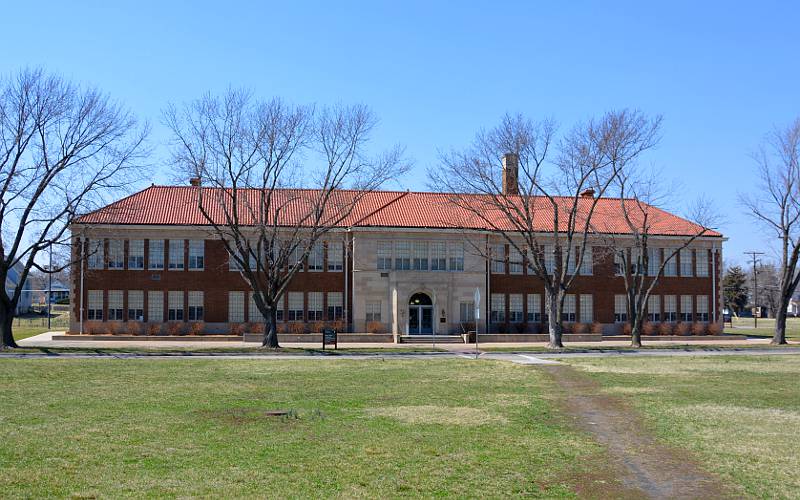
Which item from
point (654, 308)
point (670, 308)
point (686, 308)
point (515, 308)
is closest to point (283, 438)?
point (515, 308)

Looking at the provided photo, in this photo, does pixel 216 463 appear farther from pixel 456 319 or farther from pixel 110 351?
pixel 456 319

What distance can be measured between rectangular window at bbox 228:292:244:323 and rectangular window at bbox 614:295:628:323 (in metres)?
26.0

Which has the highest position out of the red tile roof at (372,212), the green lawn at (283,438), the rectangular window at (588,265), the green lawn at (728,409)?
the red tile roof at (372,212)

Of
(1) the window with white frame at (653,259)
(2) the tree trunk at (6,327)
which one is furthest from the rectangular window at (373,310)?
(2) the tree trunk at (6,327)

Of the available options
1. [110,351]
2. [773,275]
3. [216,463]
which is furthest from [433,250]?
[773,275]

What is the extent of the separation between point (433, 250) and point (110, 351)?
23.5m

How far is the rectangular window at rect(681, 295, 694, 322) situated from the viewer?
192 feet

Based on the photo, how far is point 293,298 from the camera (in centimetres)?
5325

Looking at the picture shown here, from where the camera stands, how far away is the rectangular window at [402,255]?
2080 inches

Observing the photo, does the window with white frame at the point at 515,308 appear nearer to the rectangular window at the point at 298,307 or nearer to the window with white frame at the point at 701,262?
the window with white frame at the point at 701,262

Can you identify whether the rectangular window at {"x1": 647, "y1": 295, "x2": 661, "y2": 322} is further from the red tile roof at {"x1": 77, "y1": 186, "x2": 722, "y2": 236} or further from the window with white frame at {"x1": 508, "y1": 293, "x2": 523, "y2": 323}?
the window with white frame at {"x1": 508, "y1": 293, "x2": 523, "y2": 323}

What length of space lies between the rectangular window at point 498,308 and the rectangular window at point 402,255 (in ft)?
21.9

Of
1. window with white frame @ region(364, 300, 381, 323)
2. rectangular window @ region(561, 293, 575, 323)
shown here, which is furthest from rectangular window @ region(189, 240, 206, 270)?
rectangular window @ region(561, 293, 575, 323)

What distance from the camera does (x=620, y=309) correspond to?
188ft
